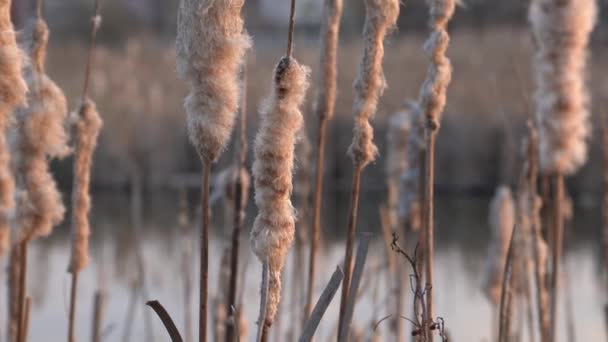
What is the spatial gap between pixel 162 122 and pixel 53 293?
3.03 m

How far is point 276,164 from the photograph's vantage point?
1.03 meters

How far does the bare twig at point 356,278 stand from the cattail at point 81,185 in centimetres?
57

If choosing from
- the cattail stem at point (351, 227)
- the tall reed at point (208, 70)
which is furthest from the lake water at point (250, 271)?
the tall reed at point (208, 70)

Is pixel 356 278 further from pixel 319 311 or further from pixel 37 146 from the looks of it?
pixel 37 146

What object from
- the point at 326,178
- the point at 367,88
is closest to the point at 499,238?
the point at 367,88

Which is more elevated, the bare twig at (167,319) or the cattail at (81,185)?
the cattail at (81,185)

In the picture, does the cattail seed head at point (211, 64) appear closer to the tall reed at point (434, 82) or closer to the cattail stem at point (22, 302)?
the tall reed at point (434, 82)

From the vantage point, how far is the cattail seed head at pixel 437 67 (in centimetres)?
140

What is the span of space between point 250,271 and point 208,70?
3.91 m

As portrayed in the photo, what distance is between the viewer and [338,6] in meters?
→ 1.50

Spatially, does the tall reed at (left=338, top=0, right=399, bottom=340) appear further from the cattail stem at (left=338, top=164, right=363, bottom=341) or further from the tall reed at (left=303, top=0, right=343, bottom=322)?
the tall reed at (left=303, top=0, right=343, bottom=322)

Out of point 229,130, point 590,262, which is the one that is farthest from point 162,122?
point 229,130

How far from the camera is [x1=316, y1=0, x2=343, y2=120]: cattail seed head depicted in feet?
4.92

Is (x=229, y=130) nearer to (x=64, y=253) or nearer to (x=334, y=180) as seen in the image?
(x=64, y=253)
